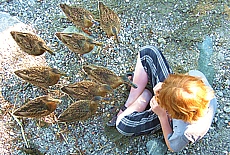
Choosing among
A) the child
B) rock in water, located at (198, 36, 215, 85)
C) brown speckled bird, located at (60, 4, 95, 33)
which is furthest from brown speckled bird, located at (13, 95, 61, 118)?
rock in water, located at (198, 36, 215, 85)

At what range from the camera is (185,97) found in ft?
7.77

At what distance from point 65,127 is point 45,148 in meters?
0.30

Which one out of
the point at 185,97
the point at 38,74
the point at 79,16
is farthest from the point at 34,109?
the point at 185,97

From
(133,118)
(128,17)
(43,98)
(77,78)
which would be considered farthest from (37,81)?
(128,17)

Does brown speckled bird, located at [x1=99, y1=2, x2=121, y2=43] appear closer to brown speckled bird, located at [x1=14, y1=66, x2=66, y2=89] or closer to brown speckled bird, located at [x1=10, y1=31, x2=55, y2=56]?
brown speckled bird, located at [x1=10, y1=31, x2=55, y2=56]

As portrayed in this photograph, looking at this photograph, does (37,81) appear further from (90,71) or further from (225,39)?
(225,39)

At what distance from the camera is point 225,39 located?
12.8 ft

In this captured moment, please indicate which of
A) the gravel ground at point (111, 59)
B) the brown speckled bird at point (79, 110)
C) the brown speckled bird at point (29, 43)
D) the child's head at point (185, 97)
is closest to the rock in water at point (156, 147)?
the gravel ground at point (111, 59)

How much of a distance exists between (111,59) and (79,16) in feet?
2.10

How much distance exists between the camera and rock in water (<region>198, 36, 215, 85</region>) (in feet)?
12.1

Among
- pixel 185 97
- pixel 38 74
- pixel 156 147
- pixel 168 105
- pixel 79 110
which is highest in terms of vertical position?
pixel 185 97

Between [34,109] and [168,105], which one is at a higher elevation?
[168,105]

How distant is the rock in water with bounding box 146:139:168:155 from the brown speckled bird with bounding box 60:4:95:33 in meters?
1.60

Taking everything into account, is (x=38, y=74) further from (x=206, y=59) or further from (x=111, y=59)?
(x=206, y=59)
